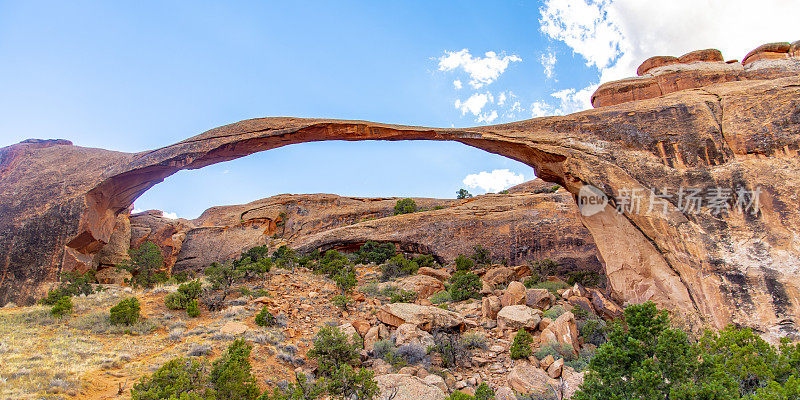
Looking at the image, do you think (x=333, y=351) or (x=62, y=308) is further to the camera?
(x=62, y=308)

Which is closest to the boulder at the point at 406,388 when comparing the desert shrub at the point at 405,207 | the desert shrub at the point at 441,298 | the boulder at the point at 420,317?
the boulder at the point at 420,317

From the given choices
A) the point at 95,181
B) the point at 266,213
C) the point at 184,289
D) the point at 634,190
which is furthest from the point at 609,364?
the point at 266,213

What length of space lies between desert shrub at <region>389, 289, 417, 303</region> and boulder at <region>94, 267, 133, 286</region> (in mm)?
14141

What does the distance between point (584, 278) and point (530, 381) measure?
34.4ft

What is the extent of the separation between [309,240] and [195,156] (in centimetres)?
1060

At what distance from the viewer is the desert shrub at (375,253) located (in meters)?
20.2

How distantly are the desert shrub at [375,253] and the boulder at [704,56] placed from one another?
1883 cm

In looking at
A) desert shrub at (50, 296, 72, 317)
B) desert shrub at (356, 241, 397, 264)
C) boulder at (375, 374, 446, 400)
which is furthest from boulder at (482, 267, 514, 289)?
desert shrub at (50, 296, 72, 317)

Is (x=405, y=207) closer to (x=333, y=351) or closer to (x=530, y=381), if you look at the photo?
(x=333, y=351)

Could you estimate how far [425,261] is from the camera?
19.9 metres

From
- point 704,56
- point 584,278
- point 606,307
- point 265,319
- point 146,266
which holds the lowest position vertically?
point 584,278

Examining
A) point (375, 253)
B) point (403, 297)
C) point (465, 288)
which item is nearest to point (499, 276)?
point (465, 288)

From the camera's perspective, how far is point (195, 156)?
13898 millimetres

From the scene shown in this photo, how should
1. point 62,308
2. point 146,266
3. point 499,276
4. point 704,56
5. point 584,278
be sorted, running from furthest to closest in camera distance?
point 704,56 → point 146,266 → point 584,278 → point 499,276 → point 62,308
